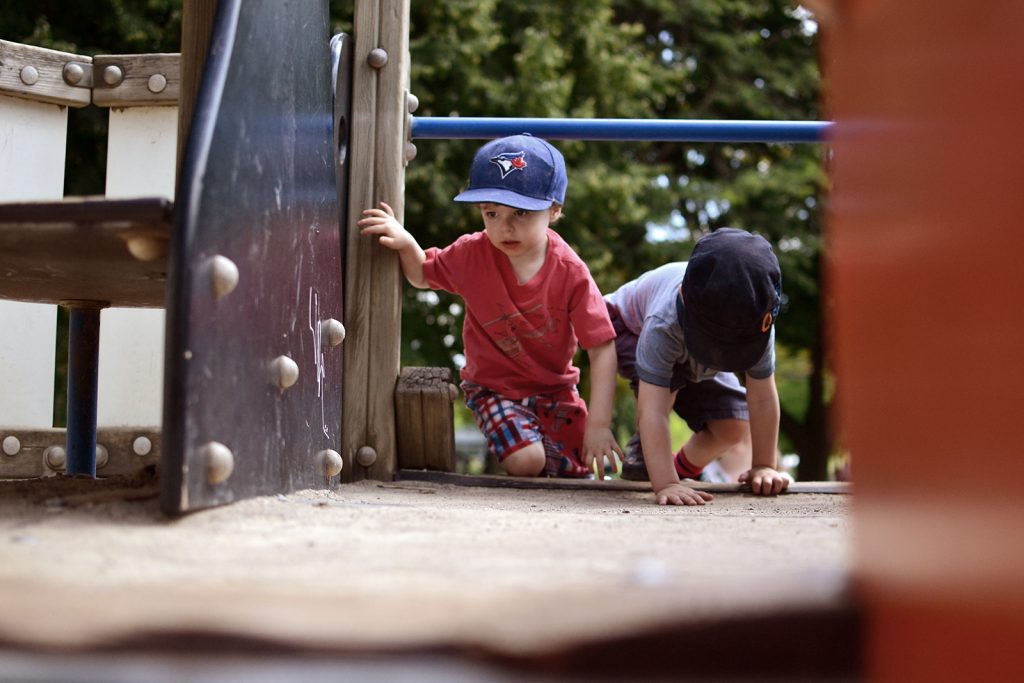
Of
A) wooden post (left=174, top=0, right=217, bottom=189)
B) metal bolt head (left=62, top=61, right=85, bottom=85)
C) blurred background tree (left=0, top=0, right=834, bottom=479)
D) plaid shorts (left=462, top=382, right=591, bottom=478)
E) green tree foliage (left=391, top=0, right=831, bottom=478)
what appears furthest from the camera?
green tree foliage (left=391, top=0, right=831, bottom=478)

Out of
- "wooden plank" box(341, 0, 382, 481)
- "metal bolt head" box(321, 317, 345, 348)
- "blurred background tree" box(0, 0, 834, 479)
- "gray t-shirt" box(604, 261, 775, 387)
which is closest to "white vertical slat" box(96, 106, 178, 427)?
"wooden plank" box(341, 0, 382, 481)

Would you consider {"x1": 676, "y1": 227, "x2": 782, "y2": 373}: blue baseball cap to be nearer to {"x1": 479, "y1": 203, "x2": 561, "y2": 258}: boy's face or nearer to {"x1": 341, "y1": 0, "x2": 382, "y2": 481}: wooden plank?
{"x1": 479, "y1": 203, "x2": 561, "y2": 258}: boy's face

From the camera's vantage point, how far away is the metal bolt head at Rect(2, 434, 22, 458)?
2.66 meters

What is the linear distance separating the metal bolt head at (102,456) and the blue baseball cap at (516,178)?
1.16 m

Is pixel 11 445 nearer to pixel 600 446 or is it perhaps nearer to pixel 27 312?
pixel 27 312

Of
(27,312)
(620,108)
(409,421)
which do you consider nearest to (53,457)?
(27,312)

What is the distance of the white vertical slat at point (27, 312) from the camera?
2.87 m

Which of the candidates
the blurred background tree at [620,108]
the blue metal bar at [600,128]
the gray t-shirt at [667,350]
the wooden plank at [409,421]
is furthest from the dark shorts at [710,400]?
the blurred background tree at [620,108]

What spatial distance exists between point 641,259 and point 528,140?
5.70 meters

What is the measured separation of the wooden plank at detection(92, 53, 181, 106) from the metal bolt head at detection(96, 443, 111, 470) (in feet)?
3.24

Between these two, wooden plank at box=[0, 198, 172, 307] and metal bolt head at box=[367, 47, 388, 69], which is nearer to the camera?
wooden plank at box=[0, 198, 172, 307]

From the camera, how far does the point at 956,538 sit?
812 mm

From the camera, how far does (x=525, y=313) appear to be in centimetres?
310

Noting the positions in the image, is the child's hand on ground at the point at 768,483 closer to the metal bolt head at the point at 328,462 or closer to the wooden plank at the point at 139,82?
the metal bolt head at the point at 328,462
